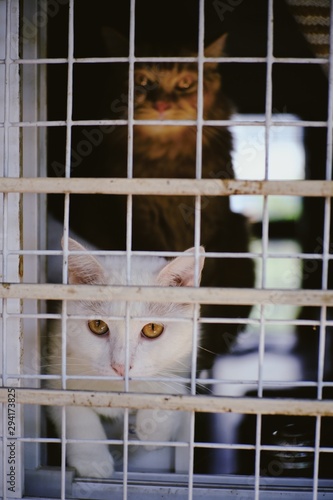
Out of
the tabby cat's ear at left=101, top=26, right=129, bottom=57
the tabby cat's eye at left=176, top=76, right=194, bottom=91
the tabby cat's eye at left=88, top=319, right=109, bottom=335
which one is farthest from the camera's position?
the tabby cat's eye at left=176, top=76, right=194, bottom=91

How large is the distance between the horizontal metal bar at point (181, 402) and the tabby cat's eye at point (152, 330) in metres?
0.48

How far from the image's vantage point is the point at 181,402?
3.24 ft

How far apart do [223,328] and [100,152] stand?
39.5 inches

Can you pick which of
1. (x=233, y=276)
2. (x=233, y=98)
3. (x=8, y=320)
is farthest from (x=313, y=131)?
(x=8, y=320)

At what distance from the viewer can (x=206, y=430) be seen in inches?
74.6

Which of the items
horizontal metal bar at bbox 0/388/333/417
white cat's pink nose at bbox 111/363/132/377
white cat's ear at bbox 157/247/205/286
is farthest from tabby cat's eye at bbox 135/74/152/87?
horizontal metal bar at bbox 0/388/333/417

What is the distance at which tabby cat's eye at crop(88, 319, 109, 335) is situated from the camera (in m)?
1.47

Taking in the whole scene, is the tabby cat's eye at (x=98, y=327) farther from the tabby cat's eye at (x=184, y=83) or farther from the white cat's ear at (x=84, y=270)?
the tabby cat's eye at (x=184, y=83)

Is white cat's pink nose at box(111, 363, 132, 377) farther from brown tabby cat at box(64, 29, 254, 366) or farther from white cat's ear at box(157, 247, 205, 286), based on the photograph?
brown tabby cat at box(64, 29, 254, 366)

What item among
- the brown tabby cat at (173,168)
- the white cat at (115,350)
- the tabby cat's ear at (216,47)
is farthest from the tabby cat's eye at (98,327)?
the tabby cat's ear at (216,47)

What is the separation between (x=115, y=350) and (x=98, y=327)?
0.42 ft

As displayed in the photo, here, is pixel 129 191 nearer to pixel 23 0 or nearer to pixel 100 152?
pixel 23 0

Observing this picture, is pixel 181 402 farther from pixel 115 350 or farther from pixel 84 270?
pixel 84 270

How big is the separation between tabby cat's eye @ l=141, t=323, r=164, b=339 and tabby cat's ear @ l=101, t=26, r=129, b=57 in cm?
128
